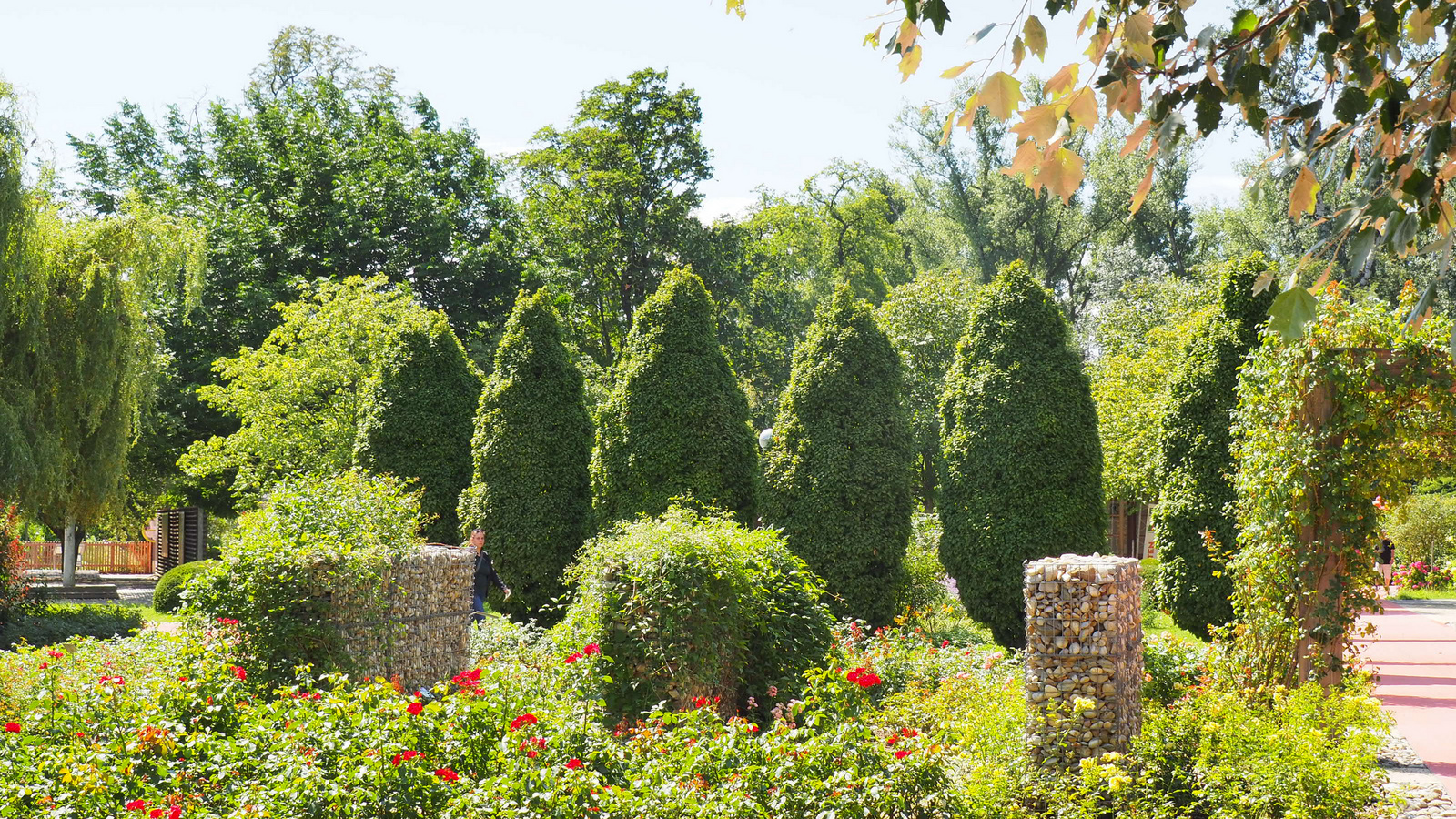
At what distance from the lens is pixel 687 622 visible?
7281 millimetres

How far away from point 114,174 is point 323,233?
682 cm

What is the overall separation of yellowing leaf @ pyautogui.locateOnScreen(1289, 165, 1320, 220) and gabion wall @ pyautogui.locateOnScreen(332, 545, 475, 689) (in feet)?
22.1

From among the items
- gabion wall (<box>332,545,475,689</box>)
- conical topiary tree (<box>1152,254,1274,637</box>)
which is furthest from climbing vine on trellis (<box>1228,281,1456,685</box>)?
gabion wall (<box>332,545,475,689</box>)

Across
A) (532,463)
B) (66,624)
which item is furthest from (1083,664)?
(66,624)

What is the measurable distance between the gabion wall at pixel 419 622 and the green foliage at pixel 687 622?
4.75 ft

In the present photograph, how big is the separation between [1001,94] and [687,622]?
5.42 meters

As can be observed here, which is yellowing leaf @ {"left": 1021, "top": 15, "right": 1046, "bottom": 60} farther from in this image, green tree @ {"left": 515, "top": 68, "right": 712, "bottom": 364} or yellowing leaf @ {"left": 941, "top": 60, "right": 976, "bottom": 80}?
green tree @ {"left": 515, "top": 68, "right": 712, "bottom": 364}

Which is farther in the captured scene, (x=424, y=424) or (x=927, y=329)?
(x=927, y=329)

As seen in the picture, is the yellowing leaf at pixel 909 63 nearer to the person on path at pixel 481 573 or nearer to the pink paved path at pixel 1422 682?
the pink paved path at pixel 1422 682

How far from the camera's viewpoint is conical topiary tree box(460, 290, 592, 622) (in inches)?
534

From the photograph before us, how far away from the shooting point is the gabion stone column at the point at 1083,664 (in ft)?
20.5

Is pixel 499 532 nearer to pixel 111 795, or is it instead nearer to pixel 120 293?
pixel 120 293

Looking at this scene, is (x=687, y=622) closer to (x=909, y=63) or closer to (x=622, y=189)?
(x=909, y=63)

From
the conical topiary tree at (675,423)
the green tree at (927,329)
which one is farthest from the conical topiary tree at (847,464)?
the green tree at (927,329)
